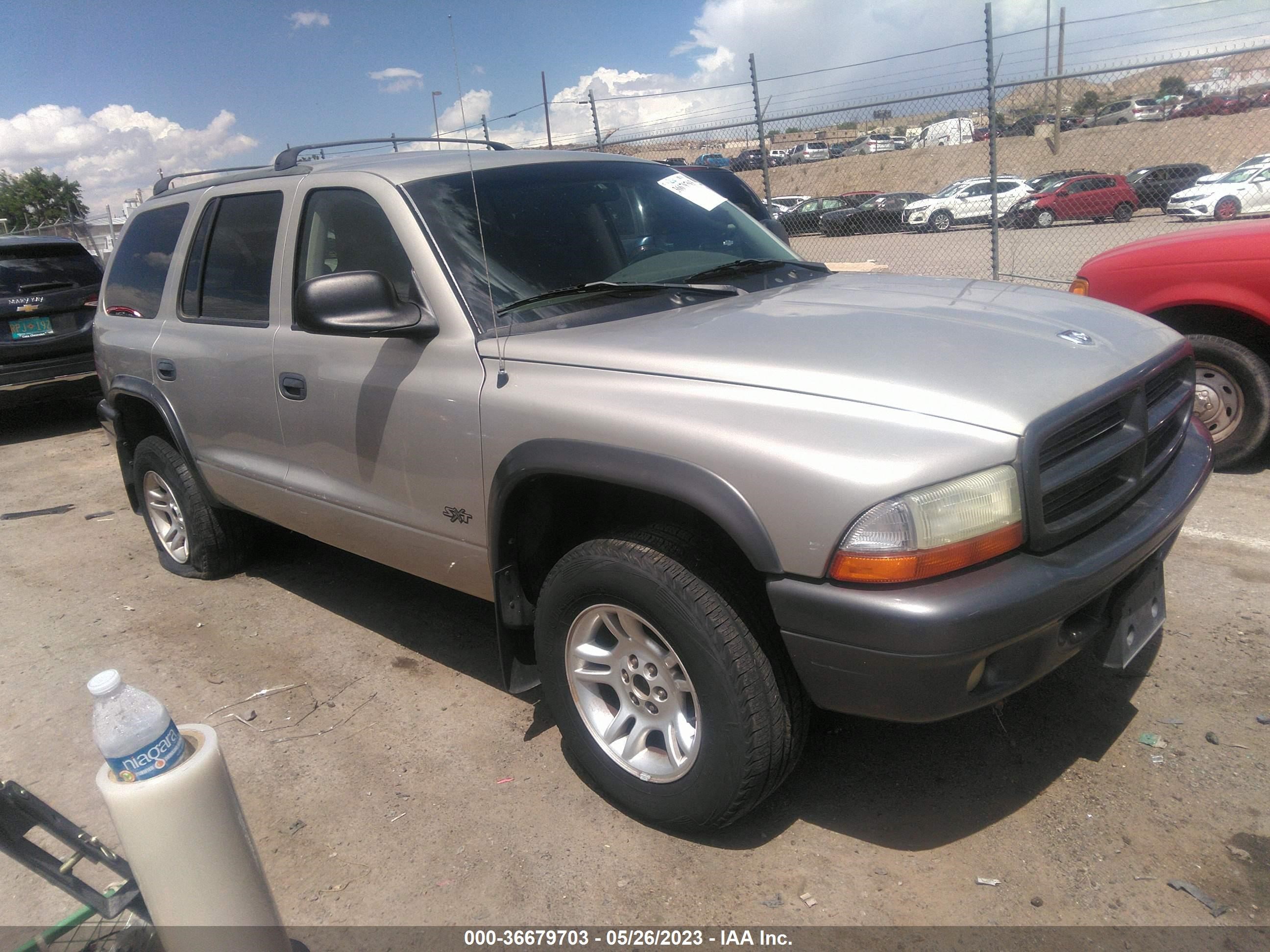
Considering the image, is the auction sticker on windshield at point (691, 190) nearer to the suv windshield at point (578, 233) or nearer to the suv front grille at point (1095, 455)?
the suv windshield at point (578, 233)

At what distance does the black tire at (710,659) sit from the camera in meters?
2.29

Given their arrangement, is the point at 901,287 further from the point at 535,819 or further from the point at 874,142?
the point at 874,142

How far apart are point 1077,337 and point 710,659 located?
1392 mm

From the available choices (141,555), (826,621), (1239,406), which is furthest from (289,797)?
(1239,406)

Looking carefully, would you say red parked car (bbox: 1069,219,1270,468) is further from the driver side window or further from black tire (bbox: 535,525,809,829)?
the driver side window

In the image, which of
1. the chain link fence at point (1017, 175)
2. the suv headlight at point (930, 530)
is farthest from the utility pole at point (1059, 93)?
the suv headlight at point (930, 530)

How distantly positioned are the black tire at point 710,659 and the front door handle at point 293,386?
144 centimetres

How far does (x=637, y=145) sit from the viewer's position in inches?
507

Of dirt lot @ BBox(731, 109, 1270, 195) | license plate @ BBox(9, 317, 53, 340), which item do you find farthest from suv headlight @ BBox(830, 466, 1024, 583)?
dirt lot @ BBox(731, 109, 1270, 195)

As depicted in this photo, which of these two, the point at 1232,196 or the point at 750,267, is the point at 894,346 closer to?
the point at 750,267

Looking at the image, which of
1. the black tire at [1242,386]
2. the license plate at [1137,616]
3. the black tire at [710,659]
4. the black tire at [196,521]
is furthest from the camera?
the black tire at [1242,386]

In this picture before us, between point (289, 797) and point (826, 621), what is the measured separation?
1.92 m

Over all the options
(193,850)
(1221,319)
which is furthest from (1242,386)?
(193,850)

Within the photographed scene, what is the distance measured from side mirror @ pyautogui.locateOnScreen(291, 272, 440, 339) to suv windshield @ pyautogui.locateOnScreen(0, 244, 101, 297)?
7261 mm
